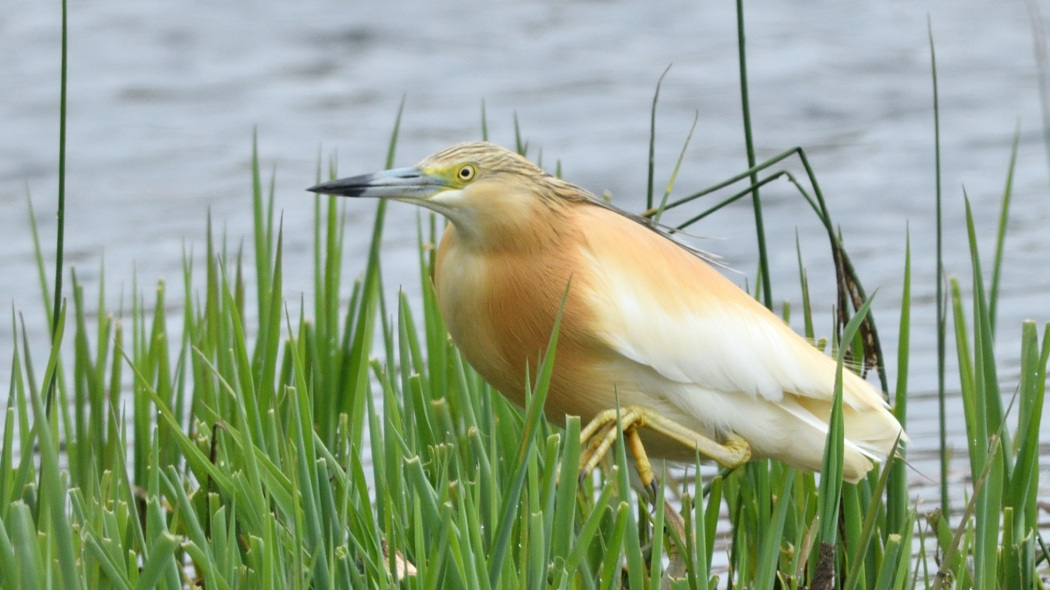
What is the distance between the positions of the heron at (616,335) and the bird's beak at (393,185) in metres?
0.01

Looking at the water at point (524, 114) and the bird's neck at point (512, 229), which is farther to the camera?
the water at point (524, 114)

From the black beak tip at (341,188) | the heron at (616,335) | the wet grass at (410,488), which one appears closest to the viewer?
the wet grass at (410,488)

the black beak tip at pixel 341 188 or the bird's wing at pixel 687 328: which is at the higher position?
the black beak tip at pixel 341 188

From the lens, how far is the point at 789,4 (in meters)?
9.44

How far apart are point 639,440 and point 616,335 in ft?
0.57

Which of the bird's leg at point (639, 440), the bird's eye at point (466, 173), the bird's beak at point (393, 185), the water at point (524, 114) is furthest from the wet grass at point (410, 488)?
the water at point (524, 114)

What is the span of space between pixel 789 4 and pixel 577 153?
2673mm

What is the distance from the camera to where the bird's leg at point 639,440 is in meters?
2.50

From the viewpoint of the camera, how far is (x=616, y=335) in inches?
103

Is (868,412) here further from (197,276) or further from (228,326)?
(197,276)

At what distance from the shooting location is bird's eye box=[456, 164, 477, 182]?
8.21ft

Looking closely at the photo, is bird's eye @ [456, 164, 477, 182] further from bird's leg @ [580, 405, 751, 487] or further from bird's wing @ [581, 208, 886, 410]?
bird's leg @ [580, 405, 751, 487]

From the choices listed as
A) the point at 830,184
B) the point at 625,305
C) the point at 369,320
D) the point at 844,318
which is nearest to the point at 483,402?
the point at 369,320

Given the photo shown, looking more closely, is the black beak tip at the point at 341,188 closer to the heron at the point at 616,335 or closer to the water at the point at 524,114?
the heron at the point at 616,335
